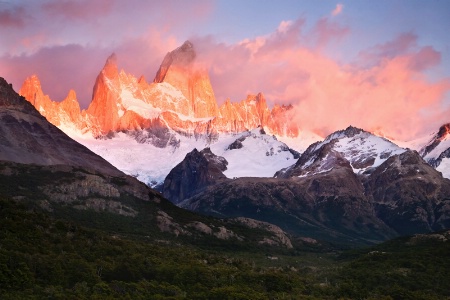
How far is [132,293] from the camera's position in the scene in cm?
15662

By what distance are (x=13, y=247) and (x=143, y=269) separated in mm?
34286

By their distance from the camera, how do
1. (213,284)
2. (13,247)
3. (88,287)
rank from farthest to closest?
(213,284) → (13,247) → (88,287)

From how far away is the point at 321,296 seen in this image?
190m

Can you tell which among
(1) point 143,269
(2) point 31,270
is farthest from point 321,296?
(2) point 31,270

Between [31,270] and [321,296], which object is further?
[321,296]

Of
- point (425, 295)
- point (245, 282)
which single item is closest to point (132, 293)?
point (245, 282)

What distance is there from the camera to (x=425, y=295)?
190m

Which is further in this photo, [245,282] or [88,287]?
[245,282]

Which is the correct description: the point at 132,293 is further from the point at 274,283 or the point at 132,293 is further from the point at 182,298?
the point at 274,283

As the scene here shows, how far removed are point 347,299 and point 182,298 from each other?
48.5 meters

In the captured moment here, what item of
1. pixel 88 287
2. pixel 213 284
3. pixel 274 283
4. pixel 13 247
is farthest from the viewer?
pixel 274 283

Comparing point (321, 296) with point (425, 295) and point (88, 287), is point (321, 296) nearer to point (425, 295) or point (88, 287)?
point (425, 295)

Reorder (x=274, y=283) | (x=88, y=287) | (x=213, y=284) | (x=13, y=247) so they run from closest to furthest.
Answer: (x=88, y=287), (x=13, y=247), (x=213, y=284), (x=274, y=283)

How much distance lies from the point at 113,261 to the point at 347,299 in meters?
59.5
